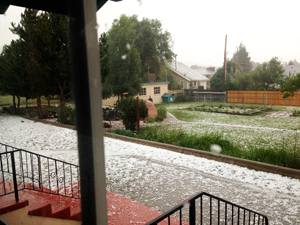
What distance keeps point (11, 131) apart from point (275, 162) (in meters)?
2.59

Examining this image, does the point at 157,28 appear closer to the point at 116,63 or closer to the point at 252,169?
the point at 116,63

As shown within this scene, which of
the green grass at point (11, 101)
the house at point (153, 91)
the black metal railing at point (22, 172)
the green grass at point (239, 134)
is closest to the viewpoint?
the green grass at point (11, 101)

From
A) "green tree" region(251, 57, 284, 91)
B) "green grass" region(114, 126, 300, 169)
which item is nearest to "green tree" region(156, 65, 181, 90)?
"green grass" region(114, 126, 300, 169)

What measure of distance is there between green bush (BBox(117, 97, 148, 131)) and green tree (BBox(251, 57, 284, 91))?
8.43ft

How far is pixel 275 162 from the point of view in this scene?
259cm

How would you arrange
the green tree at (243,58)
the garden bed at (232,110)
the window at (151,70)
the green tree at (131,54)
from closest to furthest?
1. the green tree at (131,54)
2. the garden bed at (232,110)
3. the green tree at (243,58)
4. the window at (151,70)

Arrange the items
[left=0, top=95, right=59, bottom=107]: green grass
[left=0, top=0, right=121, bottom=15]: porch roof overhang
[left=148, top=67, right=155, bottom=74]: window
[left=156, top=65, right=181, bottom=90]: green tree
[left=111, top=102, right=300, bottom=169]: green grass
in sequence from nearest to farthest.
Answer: [left=0, top=0, right=121, bottom=15]: porch roof overhang, [left=0, top=95, right=59, bottom=107]: green grass, [left=111, top=102, right=300, bottom=169]: green grass, [left=148, top=67, right=155, bottom=74]: window, [left=156, top=65, right=181, bottom=90]: green tree

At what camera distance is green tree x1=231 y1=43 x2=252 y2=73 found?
576cm

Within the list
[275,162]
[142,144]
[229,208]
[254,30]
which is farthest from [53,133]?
[254,30]

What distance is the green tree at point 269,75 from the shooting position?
4.56 metres

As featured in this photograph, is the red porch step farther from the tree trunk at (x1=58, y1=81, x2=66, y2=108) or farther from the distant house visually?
the distant house

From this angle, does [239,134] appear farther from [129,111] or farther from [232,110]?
[129,111]

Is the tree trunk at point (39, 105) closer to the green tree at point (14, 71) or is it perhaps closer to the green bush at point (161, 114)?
the green tree at point (14, 71)

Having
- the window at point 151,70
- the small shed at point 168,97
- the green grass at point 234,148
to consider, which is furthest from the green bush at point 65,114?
the small shed at point 168,97
